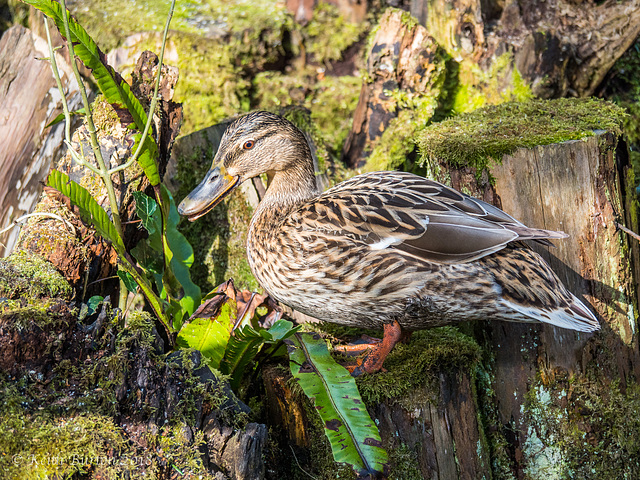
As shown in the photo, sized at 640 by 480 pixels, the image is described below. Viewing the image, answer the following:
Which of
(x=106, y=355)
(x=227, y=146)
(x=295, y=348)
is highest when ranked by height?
(x=227, y=146)

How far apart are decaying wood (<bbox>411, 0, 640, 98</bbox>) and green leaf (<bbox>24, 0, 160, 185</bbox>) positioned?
308cm

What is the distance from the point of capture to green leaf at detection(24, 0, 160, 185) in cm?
288

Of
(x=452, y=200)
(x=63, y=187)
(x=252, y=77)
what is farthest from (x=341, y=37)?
(x=63, y=187)

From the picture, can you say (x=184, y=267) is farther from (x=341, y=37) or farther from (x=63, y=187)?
(x=341, y=37)

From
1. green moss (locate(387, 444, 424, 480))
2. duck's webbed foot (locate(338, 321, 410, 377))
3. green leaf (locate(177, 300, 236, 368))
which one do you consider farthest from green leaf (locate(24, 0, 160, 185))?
green moss (locate(387, 444, 424, 480))

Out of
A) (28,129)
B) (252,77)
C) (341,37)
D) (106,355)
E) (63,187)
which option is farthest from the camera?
(341,37)

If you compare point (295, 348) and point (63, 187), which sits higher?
point (63, 187)

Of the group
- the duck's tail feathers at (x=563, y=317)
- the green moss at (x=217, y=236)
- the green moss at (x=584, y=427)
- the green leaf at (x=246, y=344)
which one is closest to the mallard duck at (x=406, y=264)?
the duck's tail feathers at (x=563, y=317)

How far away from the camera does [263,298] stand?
346cm

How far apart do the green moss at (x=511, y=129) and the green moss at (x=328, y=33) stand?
258cm

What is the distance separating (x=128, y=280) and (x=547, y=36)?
4015mm

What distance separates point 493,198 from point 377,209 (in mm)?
841

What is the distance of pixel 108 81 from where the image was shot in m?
3.11

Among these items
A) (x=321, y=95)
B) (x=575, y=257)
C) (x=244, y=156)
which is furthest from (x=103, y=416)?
(x=321, y=95)
